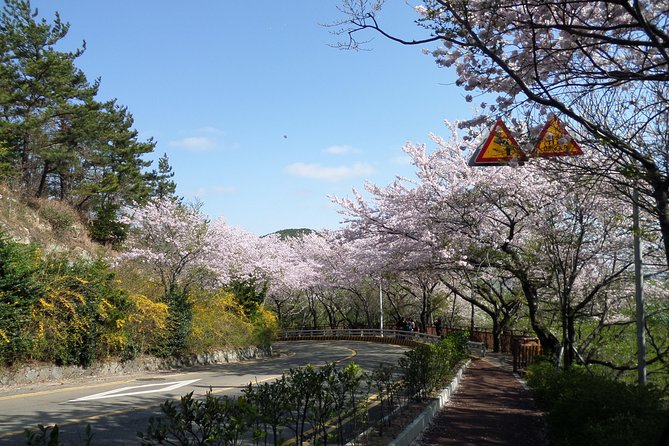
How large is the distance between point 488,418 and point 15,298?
1114 cm

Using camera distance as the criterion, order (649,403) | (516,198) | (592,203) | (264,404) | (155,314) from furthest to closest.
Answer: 1. (155,314)
2. (516,198)
3. (592,203)
4. (649,403)
5. (264,404)

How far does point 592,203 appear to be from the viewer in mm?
12273

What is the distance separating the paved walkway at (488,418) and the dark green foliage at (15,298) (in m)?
10.2

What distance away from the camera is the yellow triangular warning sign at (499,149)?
7.05 metres

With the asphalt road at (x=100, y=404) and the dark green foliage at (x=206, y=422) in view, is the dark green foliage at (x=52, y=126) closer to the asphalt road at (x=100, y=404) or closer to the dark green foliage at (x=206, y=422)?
the asphalt road at (x=100, y=404)

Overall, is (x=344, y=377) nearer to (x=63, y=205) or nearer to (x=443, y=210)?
(x=443, y=210)

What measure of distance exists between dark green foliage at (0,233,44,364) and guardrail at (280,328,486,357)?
Answer: 18.7 metres

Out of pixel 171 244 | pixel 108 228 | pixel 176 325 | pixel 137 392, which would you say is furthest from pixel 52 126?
pixel 137 392

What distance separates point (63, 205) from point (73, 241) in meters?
3.93

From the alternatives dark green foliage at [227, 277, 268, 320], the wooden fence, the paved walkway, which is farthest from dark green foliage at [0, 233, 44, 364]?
dark green foliage at [227, 277, 268, 320]

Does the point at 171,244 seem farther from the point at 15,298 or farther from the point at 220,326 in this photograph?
the point at 15,298

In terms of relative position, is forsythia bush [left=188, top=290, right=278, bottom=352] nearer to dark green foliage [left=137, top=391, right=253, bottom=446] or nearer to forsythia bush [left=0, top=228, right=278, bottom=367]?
forsythia bush [left=0, top=228, right=278, bottom=367]

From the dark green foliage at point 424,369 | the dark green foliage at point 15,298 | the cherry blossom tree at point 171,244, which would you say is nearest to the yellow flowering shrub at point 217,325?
the cherry blossom tree at point 171,244

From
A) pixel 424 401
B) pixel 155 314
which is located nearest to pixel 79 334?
pixel 155 314
